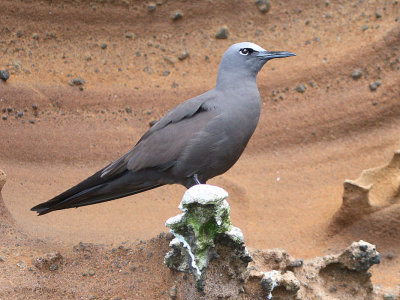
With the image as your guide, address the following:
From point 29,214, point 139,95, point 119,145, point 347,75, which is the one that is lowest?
point 29,214

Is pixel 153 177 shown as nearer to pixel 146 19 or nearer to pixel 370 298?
pixel 370 298

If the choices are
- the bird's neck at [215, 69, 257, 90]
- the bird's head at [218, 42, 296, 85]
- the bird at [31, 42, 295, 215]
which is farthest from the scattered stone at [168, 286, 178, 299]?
the bird's head at [218, 42, 296, 85]

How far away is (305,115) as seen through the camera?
819 cm

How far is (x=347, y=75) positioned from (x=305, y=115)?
3.04ft

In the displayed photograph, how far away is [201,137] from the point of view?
4.32m

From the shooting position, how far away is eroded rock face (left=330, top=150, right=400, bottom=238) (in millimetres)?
6004

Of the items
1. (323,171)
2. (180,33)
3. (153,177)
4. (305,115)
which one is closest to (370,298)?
(153,177)

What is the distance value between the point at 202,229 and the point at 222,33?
579 cm

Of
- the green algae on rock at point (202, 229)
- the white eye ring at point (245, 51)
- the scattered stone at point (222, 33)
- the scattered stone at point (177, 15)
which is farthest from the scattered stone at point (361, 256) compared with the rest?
the scattered stone at point (177, 15)

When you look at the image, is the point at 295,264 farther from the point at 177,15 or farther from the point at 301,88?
the point at 177,15

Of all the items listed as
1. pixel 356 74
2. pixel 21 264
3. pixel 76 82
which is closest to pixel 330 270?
pixel 21 264

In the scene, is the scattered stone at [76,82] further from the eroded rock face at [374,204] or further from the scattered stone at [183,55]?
the eroded rock face at [374,204]

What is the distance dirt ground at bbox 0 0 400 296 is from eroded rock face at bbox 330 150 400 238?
172 millimetres

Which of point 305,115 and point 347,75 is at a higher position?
point 347,75
